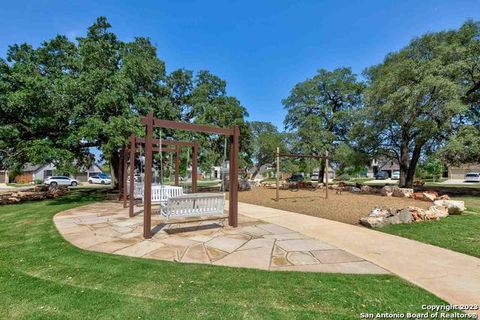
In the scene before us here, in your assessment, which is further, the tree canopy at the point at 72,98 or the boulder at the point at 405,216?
the tree canopy at the point at 72,98

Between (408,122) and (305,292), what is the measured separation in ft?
55.1

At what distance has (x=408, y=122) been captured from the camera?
1684 cm

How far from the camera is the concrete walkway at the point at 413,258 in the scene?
3.64 meters

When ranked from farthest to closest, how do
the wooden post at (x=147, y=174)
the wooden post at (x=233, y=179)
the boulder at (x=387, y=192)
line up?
the boulder at (x=387, y=192), the wooden post at (x=233, y=179), the wooden post at (x=147, y=174)

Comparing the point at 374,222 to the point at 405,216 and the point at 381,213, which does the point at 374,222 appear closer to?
the point at 381,213

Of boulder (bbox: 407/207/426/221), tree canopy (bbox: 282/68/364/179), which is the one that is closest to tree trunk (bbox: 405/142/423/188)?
tree canopy (bbox: 282/68/364/179)

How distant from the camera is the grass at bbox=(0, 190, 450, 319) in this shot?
3.05 meters

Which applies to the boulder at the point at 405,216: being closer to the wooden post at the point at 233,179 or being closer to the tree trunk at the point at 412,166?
the wooden post at the point at 233,179

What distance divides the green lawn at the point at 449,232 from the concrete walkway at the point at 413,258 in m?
0.39

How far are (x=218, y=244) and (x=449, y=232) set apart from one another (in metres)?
5.55

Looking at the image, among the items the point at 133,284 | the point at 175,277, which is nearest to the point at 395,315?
the point at 175,277

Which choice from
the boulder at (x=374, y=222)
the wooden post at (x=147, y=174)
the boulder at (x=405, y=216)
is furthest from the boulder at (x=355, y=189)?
the wooden post at (x=147, y=174)

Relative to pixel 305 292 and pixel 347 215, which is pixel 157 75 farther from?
pixel 305 292

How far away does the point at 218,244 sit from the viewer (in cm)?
570
